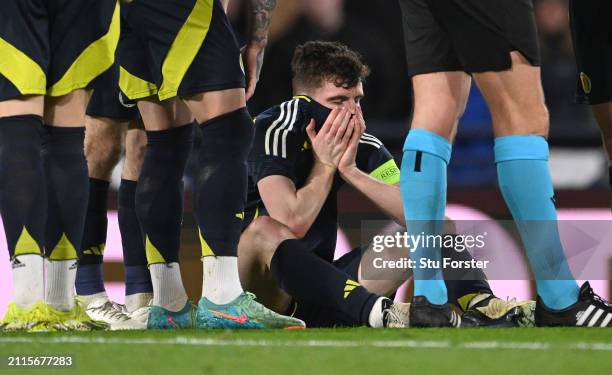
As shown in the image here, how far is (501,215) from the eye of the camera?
244 inches

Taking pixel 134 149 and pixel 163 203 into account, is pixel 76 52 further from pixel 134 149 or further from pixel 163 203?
pixel 134 149

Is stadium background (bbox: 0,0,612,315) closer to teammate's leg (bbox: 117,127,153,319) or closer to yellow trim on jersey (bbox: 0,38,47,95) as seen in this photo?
teammate's leg (bbox: 117,127,153,319)

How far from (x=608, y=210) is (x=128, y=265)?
9.26 feet

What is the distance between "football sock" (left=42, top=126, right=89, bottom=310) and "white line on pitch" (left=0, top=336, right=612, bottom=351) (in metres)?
0.38

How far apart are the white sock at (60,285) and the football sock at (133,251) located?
634 millimetres

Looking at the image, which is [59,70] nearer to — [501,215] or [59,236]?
[59,236]

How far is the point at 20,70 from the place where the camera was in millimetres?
3539

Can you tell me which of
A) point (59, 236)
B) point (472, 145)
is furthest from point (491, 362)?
point (472, 145)

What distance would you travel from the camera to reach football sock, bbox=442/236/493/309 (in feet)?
13.3

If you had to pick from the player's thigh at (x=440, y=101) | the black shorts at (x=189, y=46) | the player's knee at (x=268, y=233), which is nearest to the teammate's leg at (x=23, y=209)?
the black shorts at (x=189, y=46)

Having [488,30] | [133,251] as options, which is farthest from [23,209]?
[488,30]

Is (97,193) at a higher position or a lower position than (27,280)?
higher

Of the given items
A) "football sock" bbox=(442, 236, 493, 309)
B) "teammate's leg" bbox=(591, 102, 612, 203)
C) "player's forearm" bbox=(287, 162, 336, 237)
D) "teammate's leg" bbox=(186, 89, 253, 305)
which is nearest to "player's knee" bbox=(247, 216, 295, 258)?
"player's forearm" bbox=(287, 162, 336, 237)

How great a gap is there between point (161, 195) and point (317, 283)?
1.91 ft
